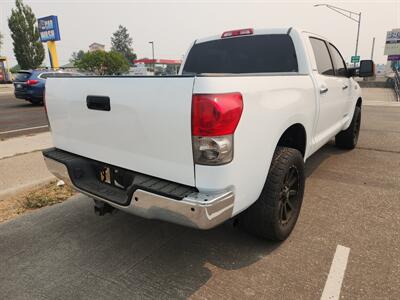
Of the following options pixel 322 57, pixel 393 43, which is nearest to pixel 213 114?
pixel 322 57

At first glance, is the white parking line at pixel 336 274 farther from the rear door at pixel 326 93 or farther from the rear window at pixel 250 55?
the rear window at pixel 250 55

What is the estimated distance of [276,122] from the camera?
235 centimetres

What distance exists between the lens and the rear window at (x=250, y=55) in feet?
11.0

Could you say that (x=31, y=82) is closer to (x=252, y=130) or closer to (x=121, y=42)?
(x=252, y=130)

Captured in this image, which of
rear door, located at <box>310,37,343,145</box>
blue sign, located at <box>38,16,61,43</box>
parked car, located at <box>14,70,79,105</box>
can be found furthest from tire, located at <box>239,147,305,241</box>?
blue sign, located at <box>38,16,61,43</box>

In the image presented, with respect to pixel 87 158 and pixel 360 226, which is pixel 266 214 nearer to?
pixel 360 226

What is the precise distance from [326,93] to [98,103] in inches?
97.5

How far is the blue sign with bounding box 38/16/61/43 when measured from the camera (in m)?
36.4

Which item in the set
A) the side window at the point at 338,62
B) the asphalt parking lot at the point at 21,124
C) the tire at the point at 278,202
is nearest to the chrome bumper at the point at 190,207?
the tire at the point at 278,202

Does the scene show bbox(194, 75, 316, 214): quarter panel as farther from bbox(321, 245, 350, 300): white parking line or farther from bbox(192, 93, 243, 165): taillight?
bbox(321, 245, 350, 300): white parking line

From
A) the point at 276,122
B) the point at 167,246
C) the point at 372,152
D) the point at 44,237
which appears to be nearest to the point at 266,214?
the point at 276,122

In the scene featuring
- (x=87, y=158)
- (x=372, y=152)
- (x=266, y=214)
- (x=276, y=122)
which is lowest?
(x=372, y=152)

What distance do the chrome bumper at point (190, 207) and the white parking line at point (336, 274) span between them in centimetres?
90

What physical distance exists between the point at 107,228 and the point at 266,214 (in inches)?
Result: 64.2
